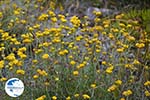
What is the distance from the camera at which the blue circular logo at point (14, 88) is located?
261 cm

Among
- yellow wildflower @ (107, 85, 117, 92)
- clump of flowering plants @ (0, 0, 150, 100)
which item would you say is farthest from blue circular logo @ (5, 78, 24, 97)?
yellow wildflower @ (107, 85, 117, 92)

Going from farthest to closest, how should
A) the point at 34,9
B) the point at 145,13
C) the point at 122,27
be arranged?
the point at 34,9
the point at 145,13
the point at 122,27

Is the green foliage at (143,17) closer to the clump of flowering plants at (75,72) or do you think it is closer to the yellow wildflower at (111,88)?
the clump of flowering plants at (75,72)

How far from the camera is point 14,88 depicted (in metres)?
2.62

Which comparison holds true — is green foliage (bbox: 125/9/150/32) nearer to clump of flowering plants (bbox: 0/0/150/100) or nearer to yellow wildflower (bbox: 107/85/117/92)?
clump of flowering plants (bbox: 0/0/150/100)

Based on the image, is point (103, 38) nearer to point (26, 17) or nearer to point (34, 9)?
point (26, 17)

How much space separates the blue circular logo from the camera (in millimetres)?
2605

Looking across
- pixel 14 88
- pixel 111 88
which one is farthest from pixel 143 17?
pixel 14 88

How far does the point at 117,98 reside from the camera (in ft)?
9.46

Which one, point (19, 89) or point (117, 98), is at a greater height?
point (19, 89)

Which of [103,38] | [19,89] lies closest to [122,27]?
[103,38]

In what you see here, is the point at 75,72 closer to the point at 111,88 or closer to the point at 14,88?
the point at 111,88

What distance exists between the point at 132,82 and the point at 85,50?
53cm

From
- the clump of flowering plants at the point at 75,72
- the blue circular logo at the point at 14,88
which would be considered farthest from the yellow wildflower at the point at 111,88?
the blue circular logo at the point at 14,88
